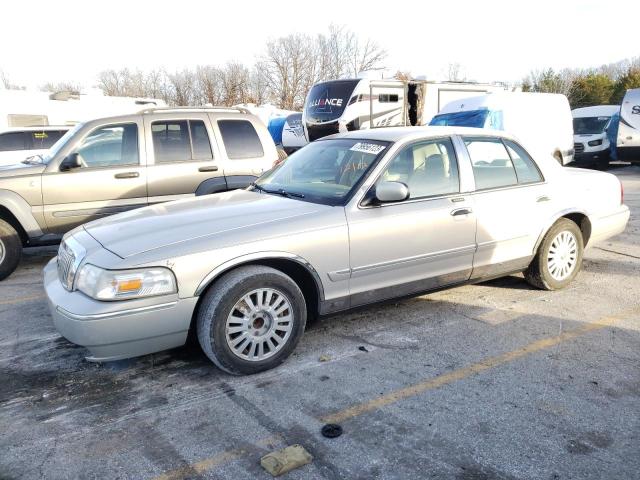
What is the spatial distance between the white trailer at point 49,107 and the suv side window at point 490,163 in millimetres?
11029

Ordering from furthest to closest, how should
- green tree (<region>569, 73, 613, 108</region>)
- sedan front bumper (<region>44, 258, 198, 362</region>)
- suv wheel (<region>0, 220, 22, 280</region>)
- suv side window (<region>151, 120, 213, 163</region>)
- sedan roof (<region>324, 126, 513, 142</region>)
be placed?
green tree (<region>569, 73, 613, 108</region>) → suv side window (<region>151, 120, 213, 163</region>) → suv wheel (<region>0, 220, 22, 280</region>) → sedan roof (<region>324, 126, 513, 142</region>) → sedan front bumper (<region>44, 258, 198, 362</region>)

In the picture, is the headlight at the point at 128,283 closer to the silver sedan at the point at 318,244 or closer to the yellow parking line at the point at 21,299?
the silver sedan at the point at 318,244

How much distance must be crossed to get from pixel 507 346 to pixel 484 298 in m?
1.10

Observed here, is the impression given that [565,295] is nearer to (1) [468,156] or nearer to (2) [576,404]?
(1) [468,156]

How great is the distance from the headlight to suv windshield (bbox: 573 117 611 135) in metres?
17.6

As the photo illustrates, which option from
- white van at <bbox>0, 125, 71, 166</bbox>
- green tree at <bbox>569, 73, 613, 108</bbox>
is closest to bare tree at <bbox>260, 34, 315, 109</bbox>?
green tree at <bbox>569, 73, 613, 108</bbox>

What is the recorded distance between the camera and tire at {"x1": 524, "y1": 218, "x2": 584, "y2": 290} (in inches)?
198

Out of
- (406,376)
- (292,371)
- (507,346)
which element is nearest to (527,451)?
(406,376)

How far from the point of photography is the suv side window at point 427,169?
14.0ft

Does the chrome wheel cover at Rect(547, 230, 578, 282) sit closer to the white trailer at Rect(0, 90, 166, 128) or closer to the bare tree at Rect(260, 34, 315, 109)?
the white trailer at Rect(0, 90, 166, 128)

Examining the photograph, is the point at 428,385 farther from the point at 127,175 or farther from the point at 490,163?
the point at 127,175

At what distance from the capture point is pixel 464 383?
11.3 ft

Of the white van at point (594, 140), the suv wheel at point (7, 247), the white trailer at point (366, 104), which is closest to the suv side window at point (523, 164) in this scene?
the suv wheel at point (7, 247)

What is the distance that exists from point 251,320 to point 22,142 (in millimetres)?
9903
